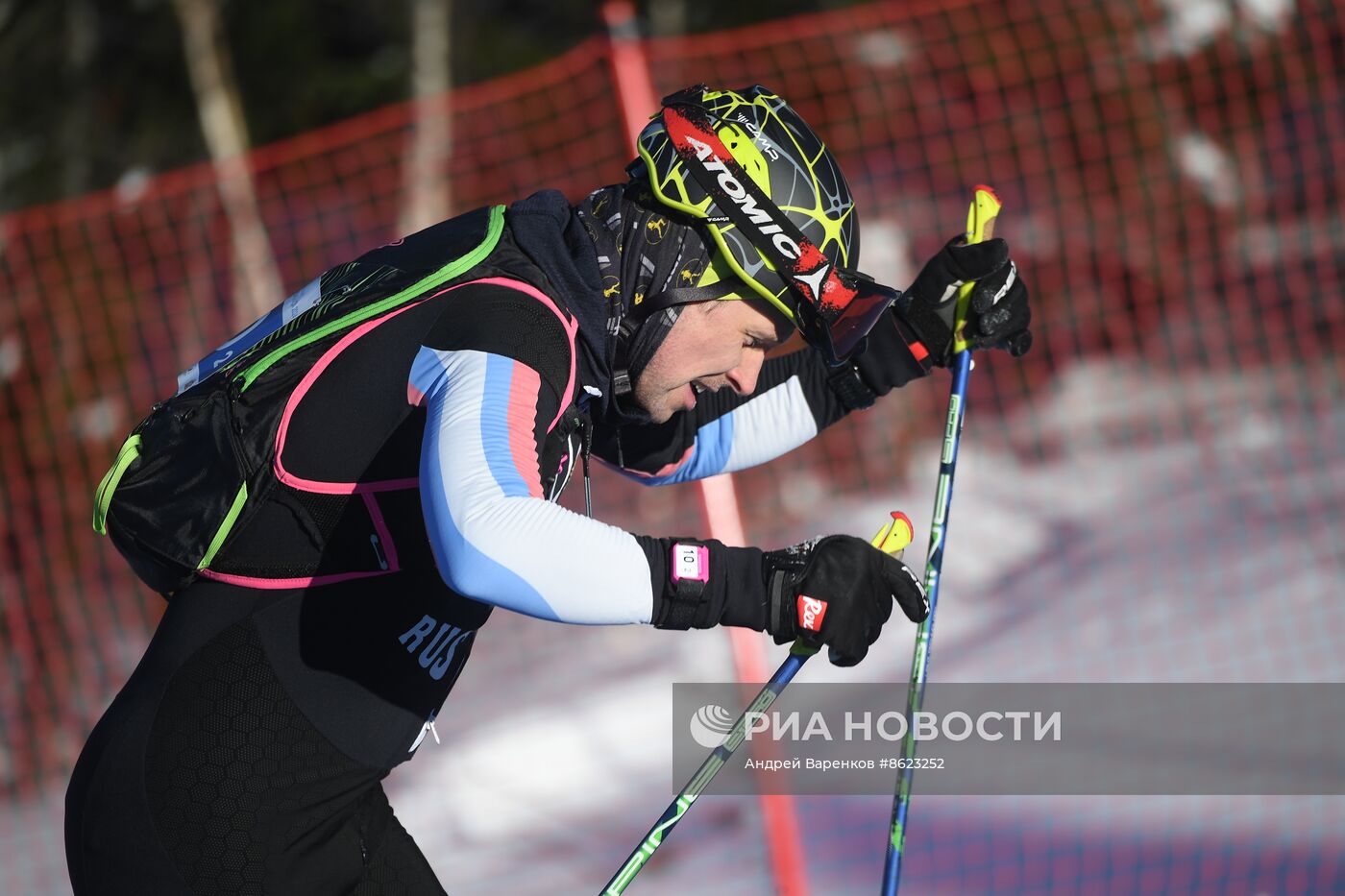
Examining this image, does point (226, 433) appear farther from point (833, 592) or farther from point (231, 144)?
point (231, 144)

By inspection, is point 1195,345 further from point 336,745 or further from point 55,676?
point 336,745

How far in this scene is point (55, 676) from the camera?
18.9 ft

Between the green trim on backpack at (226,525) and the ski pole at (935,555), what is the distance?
4.07 ft

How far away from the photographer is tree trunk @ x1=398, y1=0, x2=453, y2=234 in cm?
808

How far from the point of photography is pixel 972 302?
7.80ft

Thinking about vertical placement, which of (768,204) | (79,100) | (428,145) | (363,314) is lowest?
(363,314)

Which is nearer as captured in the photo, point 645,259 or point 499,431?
point 499,431

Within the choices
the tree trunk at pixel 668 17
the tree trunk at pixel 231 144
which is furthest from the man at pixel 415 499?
the tree trunk at pixel 668 17

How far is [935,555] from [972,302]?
50 centimetres

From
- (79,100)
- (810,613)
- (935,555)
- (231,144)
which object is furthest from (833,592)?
(79,100)

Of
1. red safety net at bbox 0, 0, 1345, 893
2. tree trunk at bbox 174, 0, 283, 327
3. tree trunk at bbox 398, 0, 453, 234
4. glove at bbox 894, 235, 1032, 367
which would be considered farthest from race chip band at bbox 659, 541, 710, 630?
tree trunk at bbox 398, 0, 453, 234

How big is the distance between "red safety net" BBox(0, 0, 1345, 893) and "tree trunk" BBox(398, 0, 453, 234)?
0.44ft

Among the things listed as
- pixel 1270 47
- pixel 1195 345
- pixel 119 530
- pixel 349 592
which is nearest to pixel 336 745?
pixel 349 592

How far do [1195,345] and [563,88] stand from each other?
4.21m
